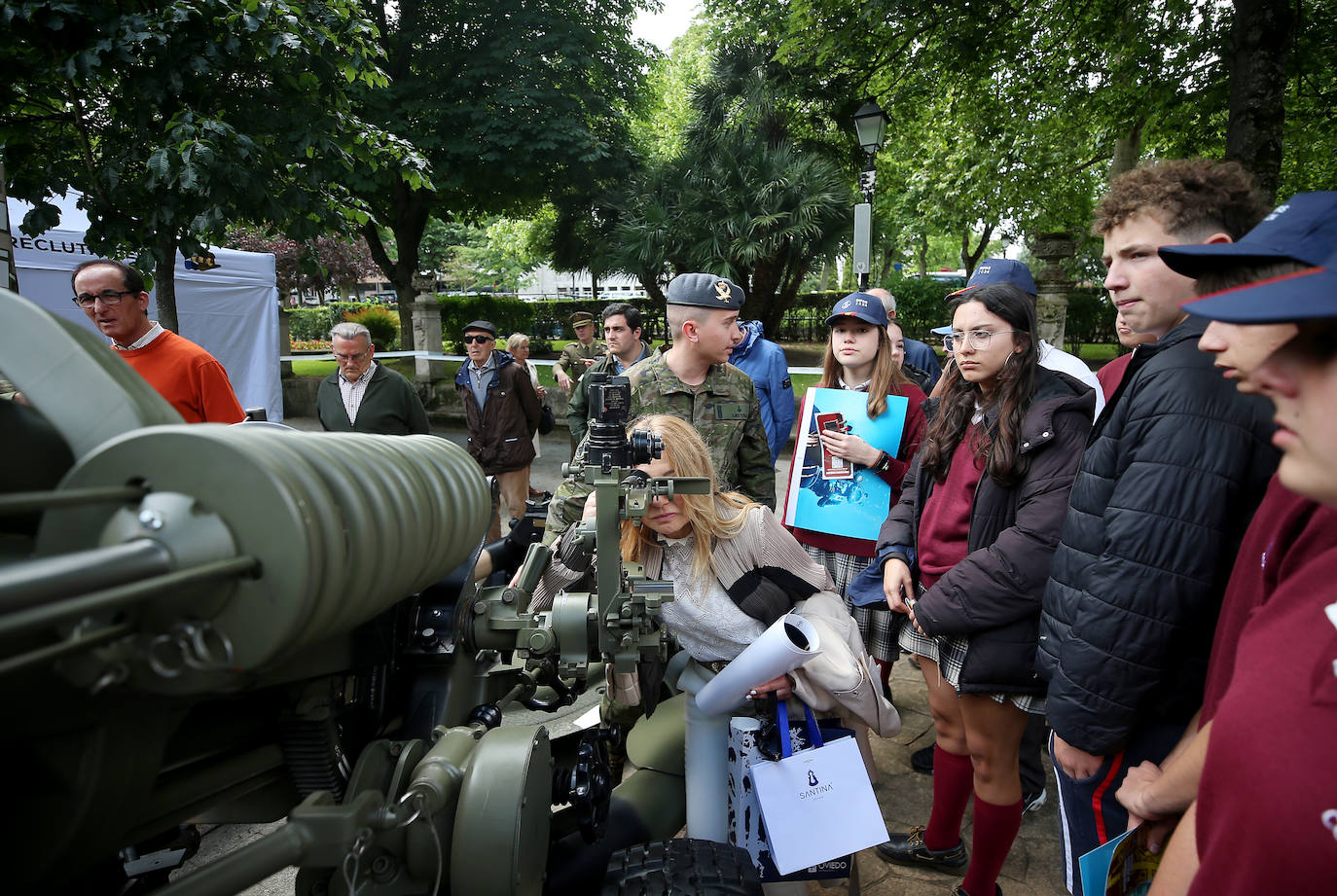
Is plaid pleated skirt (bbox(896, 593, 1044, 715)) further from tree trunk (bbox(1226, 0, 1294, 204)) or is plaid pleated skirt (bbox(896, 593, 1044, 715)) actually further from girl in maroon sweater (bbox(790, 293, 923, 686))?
tree trunk (bbox(1226, 0, 1294, 204))

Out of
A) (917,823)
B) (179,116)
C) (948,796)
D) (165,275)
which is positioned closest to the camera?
(948,796)

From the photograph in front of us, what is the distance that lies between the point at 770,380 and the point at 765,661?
2833 mm

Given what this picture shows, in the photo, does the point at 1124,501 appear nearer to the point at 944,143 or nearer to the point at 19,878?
the point at 19,878

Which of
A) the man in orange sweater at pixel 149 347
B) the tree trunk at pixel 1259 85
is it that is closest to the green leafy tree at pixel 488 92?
the tree trunk at pixel 1259 85

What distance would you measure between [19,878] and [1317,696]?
1.51 metres


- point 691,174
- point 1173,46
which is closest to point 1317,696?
point 1173,46

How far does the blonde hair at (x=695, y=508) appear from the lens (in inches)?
91.2

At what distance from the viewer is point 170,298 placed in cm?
561

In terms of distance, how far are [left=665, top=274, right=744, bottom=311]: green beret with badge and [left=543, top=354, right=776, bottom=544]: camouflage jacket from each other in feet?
1.09

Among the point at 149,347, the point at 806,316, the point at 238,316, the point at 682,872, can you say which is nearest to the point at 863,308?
the point at 682,872

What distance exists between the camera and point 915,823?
296 centimetres

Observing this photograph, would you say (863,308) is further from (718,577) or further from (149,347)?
(149,347)

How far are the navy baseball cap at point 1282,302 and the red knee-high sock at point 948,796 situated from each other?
6.68ft

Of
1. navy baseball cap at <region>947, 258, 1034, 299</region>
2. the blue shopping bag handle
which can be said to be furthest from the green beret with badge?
the blue shopping bag handle
